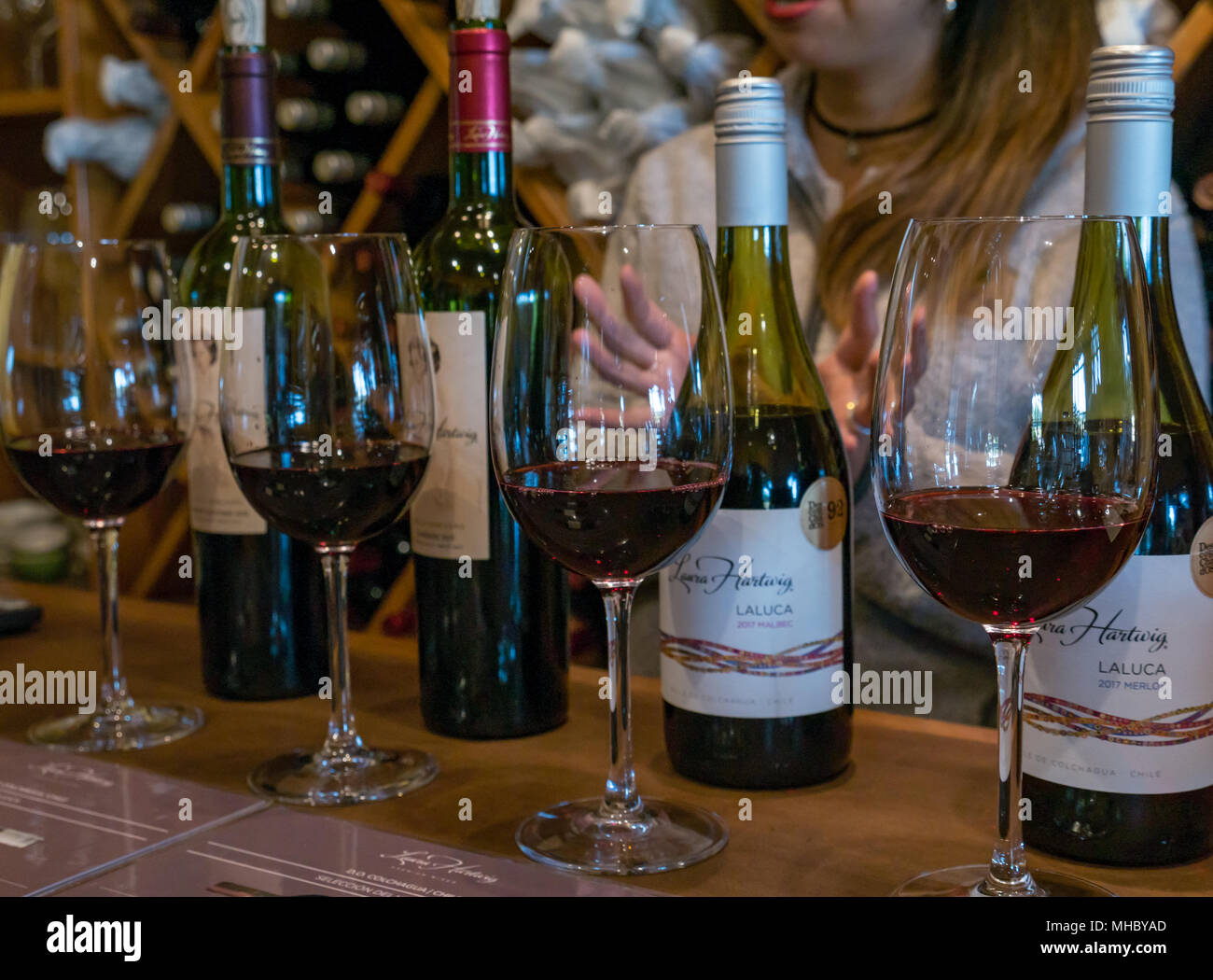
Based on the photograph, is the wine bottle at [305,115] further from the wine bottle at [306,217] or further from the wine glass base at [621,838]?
the wine glass base at [621,838]

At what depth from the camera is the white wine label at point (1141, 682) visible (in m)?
0.59

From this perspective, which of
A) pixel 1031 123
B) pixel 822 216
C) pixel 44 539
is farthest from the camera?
pixel 44 539

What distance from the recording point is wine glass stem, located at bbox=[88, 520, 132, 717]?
873 mm

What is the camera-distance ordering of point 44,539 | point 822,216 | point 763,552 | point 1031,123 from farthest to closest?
point 44,539 < point 822,216 < point 1031,123 < point 763,552

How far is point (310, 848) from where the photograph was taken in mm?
630

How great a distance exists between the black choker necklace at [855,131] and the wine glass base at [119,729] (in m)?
0.92

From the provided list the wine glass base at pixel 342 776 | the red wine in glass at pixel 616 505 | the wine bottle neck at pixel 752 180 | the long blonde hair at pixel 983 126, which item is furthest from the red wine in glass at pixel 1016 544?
the long blonde hair at pixel 983 126

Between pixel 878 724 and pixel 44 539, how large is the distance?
1.58 m

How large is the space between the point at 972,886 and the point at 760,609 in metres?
0.19

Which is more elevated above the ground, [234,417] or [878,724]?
[234,417]

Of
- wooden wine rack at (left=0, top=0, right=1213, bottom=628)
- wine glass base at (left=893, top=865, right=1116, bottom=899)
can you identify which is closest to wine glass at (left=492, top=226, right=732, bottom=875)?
wine glass base at (left=893, top=865, right=1116, bottom=899)

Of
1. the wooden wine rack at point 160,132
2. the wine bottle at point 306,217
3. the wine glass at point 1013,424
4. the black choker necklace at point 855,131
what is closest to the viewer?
the wine glass at point 1013,424
